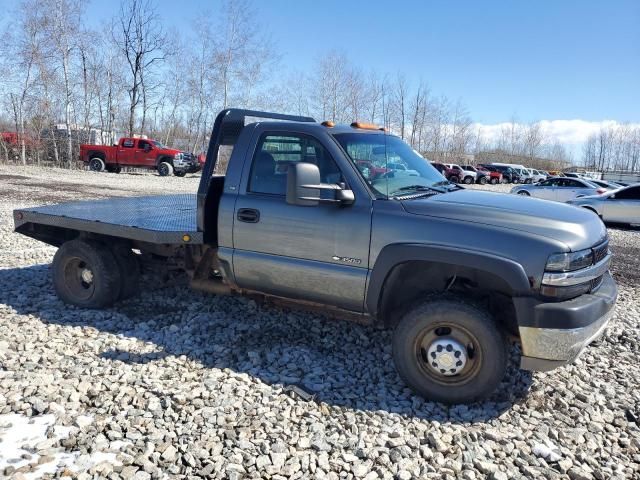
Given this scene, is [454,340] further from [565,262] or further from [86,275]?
[86,275]

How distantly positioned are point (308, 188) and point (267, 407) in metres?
1.58

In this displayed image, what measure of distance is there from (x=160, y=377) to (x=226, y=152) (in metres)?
2.11

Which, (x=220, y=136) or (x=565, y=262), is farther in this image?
(x=220, y=136)

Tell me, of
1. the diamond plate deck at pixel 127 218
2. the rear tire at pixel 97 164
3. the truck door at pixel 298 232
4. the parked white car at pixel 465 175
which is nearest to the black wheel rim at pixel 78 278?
the diamond plate deck at pixel 127 218

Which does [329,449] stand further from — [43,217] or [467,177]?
[467,177]

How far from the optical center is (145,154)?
1089 inches

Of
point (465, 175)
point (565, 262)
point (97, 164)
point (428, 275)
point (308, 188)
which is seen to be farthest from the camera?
point (465, 175)

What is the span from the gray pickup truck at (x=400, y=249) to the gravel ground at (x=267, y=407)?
17.3 inches

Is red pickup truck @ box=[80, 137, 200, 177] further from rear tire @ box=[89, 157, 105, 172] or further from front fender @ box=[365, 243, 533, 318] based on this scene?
front fender @ box=[365, 243, 533, 318]

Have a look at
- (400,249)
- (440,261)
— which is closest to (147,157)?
(400,249)

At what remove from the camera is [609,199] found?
1410 centimetres

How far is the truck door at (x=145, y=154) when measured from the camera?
27.7 metres

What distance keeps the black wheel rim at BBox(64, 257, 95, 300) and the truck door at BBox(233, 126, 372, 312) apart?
2.09 m

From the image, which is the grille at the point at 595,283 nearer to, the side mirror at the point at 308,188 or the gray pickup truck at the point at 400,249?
the gray pickup truck at the point at 400,249
